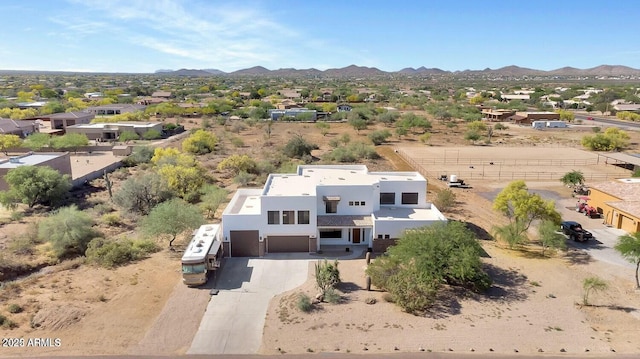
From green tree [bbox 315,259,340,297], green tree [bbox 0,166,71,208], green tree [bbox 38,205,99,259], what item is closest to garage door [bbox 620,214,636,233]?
green tree [bbox 315,259,340,297]

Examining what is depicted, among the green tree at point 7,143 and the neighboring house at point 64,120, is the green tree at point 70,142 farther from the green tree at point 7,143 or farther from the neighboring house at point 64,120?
the neighboring house at point 64,120

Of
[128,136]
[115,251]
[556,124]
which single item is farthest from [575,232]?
[556,124]

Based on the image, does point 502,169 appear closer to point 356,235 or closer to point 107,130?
point 356,235

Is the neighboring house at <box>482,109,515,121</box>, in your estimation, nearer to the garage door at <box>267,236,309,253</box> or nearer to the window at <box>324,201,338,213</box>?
the window at <box>324,201,338,213</box>

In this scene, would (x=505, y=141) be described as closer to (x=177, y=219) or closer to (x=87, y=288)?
(x=177, y=219)

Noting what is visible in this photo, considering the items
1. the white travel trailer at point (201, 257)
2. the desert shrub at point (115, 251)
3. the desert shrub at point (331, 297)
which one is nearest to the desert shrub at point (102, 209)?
the desert shrub at point (115, 251)

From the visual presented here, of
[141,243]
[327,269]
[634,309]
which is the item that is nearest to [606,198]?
[634,309]
